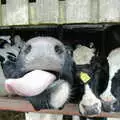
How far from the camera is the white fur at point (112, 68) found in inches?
43.2

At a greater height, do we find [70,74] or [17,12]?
[17,12]

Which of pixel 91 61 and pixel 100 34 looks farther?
pixel 100 34

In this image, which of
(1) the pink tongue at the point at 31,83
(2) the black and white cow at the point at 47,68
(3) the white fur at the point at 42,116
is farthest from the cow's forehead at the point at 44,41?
(3) the white fur at the point at 42,116

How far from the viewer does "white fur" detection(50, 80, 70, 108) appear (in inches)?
43.2

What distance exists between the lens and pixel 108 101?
1089mm

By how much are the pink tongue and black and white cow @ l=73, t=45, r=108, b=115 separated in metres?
0.11

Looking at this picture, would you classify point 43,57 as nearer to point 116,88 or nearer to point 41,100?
point 41,100

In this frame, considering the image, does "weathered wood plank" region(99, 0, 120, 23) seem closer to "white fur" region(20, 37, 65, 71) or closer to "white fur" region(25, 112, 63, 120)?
"white fur" region(20, 37, 65, 71)

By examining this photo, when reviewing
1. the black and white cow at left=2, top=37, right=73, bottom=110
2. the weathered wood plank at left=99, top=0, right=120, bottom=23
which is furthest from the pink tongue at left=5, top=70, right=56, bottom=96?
the weathered wood plank at left=99, top=0, right=120, bottom=23

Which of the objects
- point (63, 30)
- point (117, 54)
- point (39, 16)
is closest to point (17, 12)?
point (39, 16)

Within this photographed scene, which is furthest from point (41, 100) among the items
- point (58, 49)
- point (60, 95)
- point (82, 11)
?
point (82, 11)

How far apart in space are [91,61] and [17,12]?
0.26 metres

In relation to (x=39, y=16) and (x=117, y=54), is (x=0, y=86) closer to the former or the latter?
(x=39, y=16)

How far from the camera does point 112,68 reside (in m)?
1.14
